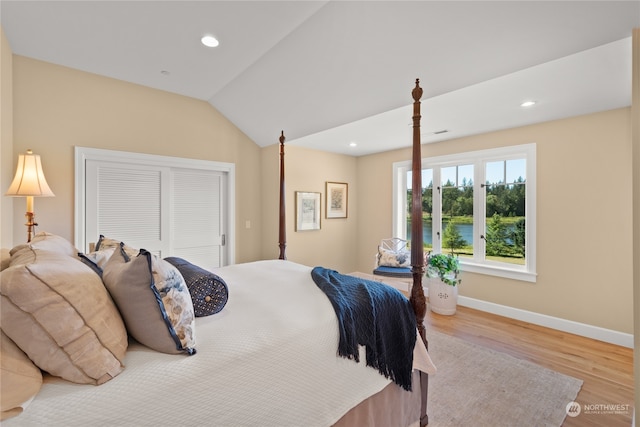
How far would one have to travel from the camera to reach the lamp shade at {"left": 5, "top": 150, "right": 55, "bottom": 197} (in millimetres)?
2287

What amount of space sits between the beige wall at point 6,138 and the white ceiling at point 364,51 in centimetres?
20

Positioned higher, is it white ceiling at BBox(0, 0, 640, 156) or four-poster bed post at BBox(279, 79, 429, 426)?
white ceiling at BBox(0, 0, 640, 156)

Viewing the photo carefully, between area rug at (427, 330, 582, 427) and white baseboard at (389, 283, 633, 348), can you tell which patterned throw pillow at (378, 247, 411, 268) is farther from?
area rug at (427, 330, 582, 427)

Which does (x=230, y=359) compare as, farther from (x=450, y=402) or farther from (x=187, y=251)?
(x=187, y=251)

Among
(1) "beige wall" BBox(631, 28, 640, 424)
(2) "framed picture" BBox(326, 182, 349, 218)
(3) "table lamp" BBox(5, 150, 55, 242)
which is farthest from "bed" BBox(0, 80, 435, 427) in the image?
(2) "framed picture" BBox(326, 182, 349, 218)

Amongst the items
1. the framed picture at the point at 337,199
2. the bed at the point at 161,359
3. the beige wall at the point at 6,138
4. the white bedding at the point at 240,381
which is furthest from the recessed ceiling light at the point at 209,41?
the framed picture at the point at 337,199

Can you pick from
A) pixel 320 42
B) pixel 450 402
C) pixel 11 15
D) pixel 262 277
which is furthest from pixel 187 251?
pixel 450 402

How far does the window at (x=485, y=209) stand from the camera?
11.3 ft

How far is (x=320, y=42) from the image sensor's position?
2404 millimetres

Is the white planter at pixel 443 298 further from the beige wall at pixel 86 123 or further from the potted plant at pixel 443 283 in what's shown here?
the beige wall at pixel 86 123

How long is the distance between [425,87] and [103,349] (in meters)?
2.73

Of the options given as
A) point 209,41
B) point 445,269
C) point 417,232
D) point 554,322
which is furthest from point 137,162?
point 554,322
